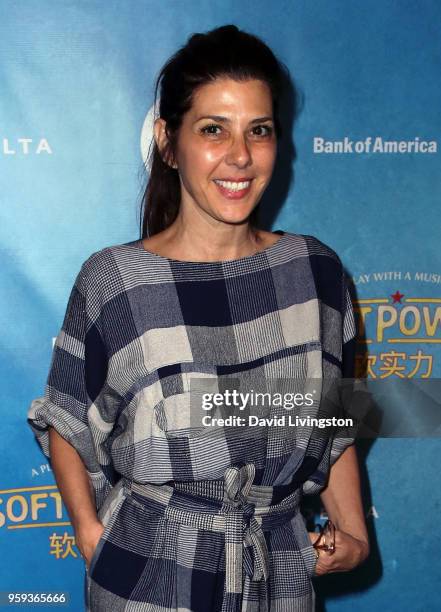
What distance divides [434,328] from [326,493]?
0.65m

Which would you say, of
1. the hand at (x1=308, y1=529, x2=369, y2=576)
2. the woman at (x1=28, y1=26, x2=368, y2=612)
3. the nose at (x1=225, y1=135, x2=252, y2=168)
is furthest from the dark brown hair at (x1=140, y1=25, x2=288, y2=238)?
the hand at (x1=308, y1=529, x2=369, y2=576)

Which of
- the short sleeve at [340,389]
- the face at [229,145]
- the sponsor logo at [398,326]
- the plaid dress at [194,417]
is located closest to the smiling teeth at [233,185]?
the face at [229,145]

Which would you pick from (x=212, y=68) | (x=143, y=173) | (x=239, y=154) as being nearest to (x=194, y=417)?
(x=239, y=154)

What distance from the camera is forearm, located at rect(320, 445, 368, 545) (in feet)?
4.73

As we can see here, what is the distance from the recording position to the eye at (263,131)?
131cm

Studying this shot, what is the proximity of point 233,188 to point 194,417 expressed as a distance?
37 cm

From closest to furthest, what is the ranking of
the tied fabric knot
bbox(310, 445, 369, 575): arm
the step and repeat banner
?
the tied fabric knot, bbox(310, 445, 369, 575): arm, the step and repeat banner

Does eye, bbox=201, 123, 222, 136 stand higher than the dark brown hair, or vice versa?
the dark brown hair

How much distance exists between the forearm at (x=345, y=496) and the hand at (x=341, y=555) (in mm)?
48

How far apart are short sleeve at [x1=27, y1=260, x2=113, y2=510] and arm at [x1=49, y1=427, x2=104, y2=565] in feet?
0.09

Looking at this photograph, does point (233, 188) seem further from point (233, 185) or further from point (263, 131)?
point (263, 131)

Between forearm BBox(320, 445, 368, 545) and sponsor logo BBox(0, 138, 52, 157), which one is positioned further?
sponsor logo BBox(0, 138, 52, 157)

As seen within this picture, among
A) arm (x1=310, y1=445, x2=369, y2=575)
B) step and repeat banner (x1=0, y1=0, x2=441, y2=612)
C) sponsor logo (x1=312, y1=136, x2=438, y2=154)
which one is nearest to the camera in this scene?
arm (x1=310, y1=445, x2=369, y2=575)

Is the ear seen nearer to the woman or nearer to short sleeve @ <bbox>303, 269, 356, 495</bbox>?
the woman
